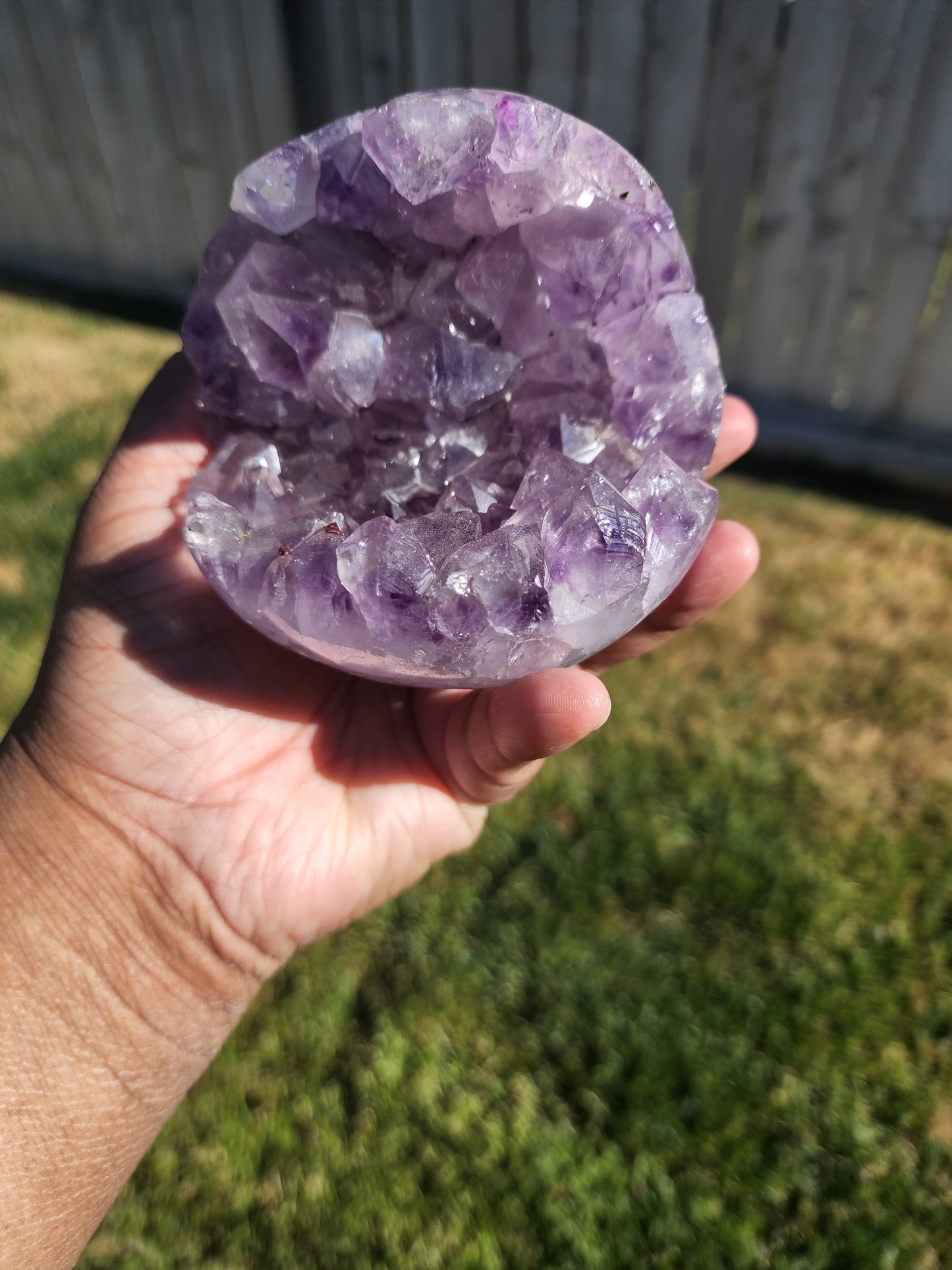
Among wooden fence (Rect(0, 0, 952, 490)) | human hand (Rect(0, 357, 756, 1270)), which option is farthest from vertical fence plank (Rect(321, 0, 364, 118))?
human hand (Rect(0, 357, 756, 1270))

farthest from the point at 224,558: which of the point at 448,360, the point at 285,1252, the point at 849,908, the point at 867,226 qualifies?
the point at 867,226

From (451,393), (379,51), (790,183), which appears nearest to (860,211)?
(790,183)

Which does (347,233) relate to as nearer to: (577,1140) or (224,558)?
(224,558)

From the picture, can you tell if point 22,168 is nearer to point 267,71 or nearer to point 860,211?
point 267,71

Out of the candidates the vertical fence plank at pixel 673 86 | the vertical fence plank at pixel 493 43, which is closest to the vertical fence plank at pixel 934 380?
the vertical fence plank at pixel 673 86

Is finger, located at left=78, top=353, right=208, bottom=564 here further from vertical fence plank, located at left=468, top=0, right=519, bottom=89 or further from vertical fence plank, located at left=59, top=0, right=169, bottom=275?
vertical fence plank, located at left=59, top=0, right=169, bottom=275

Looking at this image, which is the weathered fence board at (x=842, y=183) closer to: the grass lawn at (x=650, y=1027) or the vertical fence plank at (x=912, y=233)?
the vertical fence plank at (x=912, y=233)
